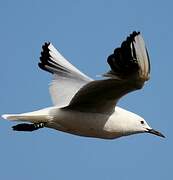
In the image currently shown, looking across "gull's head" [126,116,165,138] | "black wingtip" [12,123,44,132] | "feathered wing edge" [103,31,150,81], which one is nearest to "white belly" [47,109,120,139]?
"black wingtip" [12,123,44,132]

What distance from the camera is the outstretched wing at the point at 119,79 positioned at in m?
9.65

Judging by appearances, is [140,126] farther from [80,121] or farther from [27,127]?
[27,127]

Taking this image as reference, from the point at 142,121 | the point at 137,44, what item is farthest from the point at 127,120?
the point at 137,44

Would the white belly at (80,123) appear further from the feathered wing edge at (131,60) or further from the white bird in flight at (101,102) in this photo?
the feathered wing edge at (131,60)

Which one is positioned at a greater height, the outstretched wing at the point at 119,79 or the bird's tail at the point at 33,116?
the outstretched wing at the point at 119,79

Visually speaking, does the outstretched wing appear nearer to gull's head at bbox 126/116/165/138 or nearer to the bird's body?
the bird's body

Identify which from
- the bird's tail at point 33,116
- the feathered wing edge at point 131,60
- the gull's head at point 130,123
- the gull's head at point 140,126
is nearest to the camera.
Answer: the feathered wing edge at point 131,60

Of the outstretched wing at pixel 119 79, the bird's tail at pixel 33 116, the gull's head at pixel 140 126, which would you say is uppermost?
the outstretched wing at pixel 119 79

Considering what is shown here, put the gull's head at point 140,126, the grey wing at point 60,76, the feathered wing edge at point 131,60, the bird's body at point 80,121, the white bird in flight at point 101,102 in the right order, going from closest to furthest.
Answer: the feathered wing edge at point 131,60 → the white bird in flight at point 101,102 → the bird's body at point 80,121 → the gull's head at point 140,126 → the grey wing at point 60,76

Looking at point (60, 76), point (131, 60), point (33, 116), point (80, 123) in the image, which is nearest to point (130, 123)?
point (80, 123)

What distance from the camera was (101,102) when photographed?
35.8ft

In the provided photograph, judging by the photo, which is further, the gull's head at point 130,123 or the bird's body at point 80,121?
the gull's head at point 130,123

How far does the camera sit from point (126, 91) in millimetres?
10492

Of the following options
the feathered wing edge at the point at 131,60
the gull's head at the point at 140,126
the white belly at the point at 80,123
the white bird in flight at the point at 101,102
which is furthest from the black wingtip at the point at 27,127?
the feathered wing edge at the point at 131,60
